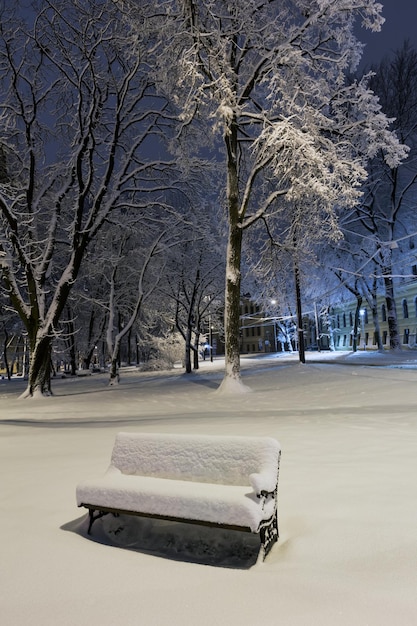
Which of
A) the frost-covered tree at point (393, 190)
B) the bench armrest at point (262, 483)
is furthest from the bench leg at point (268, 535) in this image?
the frost-covered tree at point (393, 190)

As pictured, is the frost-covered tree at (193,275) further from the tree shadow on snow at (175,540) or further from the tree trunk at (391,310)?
the tree shadow on snow at (175,540)

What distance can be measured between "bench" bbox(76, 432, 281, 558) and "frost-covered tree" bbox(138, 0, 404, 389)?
34.5 feet

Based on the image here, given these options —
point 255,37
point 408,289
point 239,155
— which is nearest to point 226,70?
point 255,37

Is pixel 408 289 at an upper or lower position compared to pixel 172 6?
lower

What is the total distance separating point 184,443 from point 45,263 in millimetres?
17037

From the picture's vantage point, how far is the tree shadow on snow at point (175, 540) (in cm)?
407

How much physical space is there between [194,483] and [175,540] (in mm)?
576

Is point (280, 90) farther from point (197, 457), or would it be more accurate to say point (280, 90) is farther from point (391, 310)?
point (391, 310)

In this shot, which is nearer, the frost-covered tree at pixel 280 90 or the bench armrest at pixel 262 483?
the bench armrest at pixel 262 483

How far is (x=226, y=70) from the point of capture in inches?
577

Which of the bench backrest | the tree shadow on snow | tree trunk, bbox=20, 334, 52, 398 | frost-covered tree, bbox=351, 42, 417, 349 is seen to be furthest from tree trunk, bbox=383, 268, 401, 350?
the tree shadow on snow

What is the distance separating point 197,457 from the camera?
15.0 feet

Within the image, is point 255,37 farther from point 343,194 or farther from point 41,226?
point 41,226

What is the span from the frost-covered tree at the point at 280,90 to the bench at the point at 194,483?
10530 millimetres
